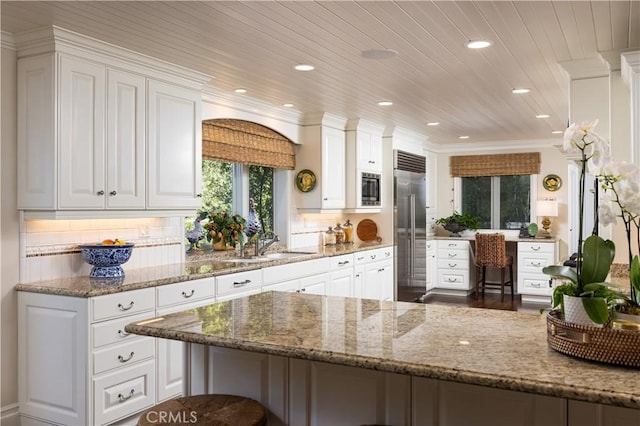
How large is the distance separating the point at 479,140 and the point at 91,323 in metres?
6.56

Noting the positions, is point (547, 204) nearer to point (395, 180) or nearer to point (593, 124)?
point (395, 180)

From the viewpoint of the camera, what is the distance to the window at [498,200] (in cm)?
825

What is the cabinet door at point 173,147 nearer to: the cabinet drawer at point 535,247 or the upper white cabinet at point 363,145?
the upper white cabinet at point 363,145

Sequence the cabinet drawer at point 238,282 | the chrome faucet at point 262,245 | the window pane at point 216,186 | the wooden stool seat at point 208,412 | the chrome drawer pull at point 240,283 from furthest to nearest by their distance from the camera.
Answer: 1. the chrome faucet at point 262,245
2. the window pane at point 216,186
3. the chrome drawer pull at point 240,283
4. the cabinet drawer at point 238,282
5. the wooden stool seat at point 208,412

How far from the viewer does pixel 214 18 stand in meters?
2.76

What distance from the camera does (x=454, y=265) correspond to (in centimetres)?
801

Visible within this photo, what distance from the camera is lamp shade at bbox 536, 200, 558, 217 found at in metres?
7.57

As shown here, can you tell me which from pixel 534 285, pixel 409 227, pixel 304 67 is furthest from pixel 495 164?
pixel 304 67

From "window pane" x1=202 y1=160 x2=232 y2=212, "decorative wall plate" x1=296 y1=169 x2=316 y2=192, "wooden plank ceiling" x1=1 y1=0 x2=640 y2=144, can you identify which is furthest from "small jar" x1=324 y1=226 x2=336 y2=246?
"wooden plank ceiling" x1=1 y1=0 x2=640 y2=144

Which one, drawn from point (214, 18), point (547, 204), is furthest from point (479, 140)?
point (214, 18)

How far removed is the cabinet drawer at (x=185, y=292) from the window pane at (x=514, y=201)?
591 centimetres

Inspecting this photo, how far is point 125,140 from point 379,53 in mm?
1712

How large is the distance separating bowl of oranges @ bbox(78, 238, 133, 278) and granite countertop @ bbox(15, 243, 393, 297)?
0.22 ft

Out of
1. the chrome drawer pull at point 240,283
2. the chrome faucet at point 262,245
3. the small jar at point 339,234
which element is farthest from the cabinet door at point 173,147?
the small jar at point 339,234
